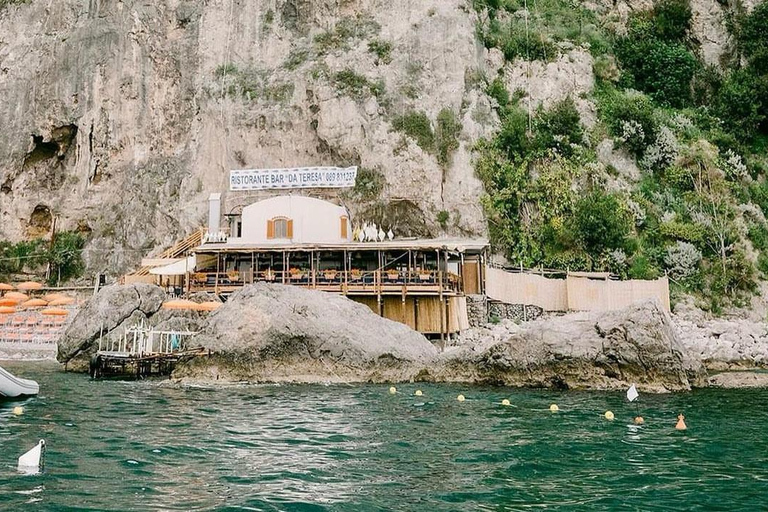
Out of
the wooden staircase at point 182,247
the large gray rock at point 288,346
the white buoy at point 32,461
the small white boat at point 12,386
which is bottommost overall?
the white buoy at point 32,461

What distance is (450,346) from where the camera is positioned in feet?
92.8

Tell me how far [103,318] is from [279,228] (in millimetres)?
11646

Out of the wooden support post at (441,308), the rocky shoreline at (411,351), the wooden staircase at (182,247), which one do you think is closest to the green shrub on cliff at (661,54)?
the wooden support post at (441,308)

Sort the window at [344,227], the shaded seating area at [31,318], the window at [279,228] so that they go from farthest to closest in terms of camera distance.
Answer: the window at [344,227]
the window at [279,228]
the shaded seating area at [31,318]

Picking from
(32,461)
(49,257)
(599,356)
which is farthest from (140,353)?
(49,257)

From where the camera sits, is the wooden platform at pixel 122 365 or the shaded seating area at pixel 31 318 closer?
the wooden platform at pixel 122 365

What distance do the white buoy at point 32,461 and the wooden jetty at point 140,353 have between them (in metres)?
10.8

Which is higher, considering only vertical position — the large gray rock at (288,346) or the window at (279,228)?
the window at (279,228)

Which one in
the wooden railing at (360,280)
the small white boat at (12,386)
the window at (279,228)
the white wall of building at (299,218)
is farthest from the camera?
the white wall of building at (299,218)

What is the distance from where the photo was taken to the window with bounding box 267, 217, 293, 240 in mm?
34097

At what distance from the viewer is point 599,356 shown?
18375 millimetres

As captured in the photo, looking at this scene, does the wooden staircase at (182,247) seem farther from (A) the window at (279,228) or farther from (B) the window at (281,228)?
(B) the window at (281,228)

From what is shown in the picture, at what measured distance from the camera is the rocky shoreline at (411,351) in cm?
1814

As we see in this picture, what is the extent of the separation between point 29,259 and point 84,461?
40014mm
